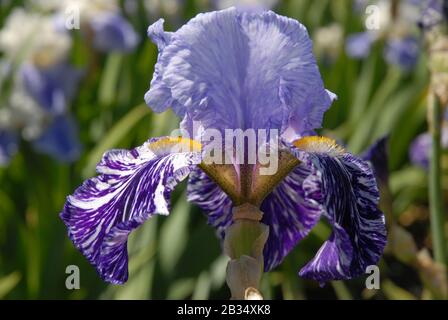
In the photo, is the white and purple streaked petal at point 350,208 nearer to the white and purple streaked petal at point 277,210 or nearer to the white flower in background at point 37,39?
the white and purple streaked petal at point 277,210

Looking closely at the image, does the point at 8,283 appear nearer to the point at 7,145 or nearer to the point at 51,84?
the point at 7,145

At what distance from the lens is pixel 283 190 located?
4.50 ft

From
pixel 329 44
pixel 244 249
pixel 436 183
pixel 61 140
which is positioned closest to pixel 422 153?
pixel 436 183

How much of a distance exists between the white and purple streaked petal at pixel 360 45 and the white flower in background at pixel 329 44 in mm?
65

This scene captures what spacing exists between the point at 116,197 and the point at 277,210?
0.38 meters

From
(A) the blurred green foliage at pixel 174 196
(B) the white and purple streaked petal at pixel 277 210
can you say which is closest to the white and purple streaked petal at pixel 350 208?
(B) the white and purple streaked petal at pixel 277 210

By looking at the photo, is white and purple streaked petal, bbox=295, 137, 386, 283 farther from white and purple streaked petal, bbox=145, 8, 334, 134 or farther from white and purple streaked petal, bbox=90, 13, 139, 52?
white and purple streaked petal, bbox=90, 13, 139, 52

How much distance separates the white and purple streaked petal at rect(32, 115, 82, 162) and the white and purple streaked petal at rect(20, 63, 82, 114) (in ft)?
0.26

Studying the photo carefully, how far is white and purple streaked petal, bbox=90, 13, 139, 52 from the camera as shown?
312 cm

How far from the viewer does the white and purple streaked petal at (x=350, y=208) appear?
1077 millimetres

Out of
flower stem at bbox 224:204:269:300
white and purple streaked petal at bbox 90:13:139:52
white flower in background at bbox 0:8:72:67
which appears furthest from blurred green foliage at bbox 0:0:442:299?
flower stem at bbox 224:204:269:300
